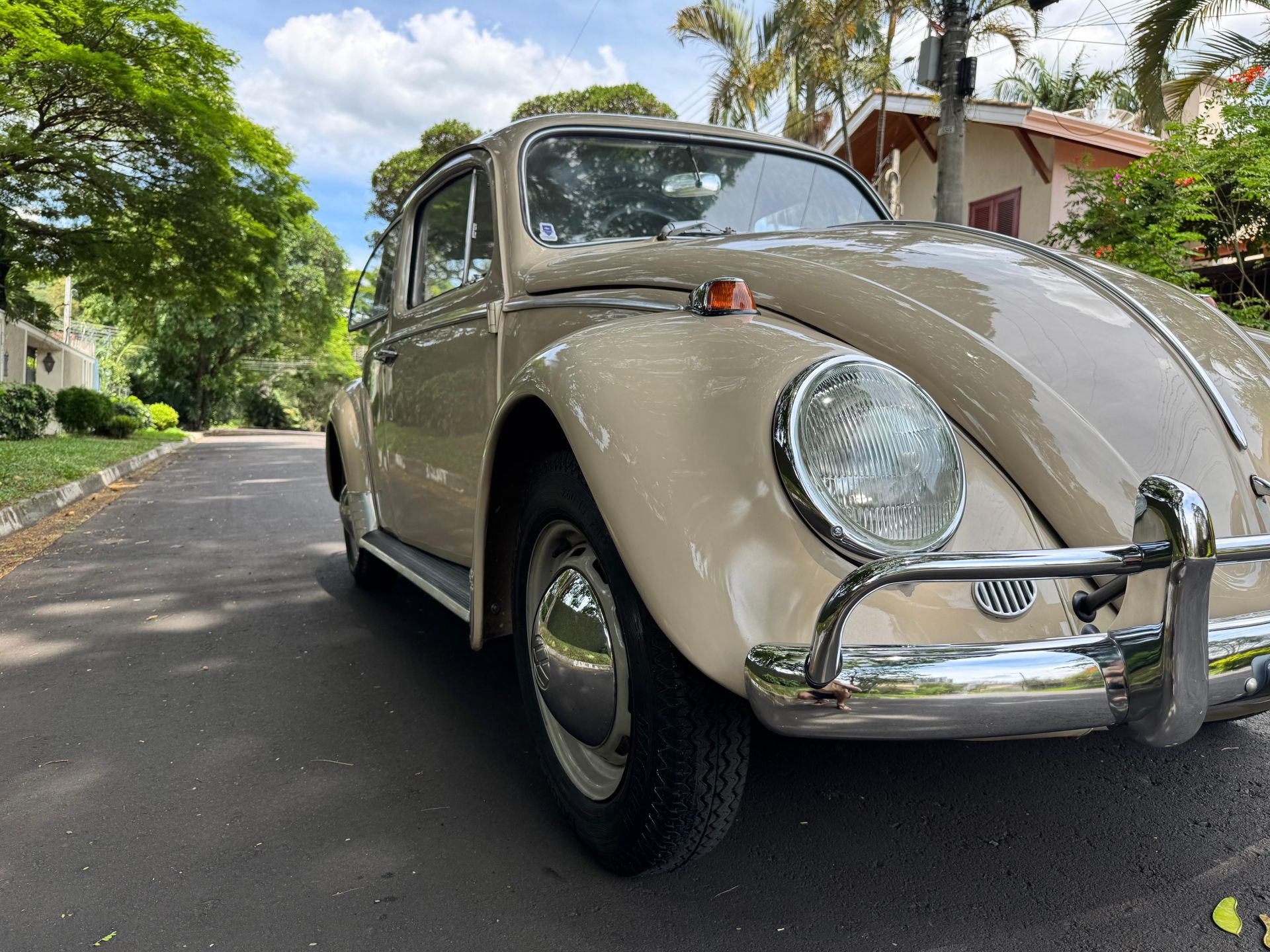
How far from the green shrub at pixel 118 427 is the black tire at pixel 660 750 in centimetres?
2078

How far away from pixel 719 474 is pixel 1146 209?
8.43 m

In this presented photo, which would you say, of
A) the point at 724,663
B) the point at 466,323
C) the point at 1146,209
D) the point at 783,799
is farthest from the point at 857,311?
the point at 1146,209

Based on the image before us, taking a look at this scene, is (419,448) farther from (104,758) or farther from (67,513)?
(67,513)

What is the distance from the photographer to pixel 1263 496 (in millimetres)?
1845

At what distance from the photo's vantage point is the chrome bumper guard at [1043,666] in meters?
1.32

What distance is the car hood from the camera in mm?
1741

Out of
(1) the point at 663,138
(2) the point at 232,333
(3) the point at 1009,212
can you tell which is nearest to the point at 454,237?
(1) the point at 663,138

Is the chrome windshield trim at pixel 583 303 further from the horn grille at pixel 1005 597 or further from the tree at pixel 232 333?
the tree at pixel 232 333

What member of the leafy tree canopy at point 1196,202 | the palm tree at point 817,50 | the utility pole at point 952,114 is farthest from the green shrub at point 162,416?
the leafy tree canopy at point 1196,202

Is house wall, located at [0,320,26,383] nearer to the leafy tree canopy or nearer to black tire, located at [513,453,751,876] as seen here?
the leafy tree canopy

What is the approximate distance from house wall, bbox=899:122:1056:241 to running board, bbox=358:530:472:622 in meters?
11.3

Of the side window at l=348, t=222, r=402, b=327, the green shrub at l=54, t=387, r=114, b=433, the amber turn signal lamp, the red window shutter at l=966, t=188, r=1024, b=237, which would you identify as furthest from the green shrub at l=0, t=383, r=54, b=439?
the amber turn signal lamp

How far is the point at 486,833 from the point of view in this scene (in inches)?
84.3

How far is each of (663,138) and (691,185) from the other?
0.65 feet
